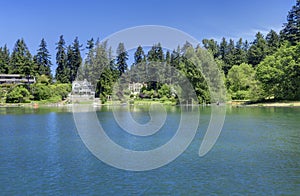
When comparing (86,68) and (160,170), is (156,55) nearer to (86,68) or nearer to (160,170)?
(86,68)

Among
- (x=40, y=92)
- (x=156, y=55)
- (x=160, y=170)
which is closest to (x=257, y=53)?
(x=156, y=55)

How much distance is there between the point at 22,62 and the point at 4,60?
54.5 feet

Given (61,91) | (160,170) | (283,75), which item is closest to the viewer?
(160,170)

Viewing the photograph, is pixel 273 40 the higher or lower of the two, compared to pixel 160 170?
higher

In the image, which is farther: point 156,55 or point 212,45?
point 212,45

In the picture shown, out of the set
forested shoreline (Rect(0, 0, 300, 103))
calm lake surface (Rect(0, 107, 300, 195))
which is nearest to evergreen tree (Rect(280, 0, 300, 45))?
forested shoreline (Rect(0, 0, 300, 103))

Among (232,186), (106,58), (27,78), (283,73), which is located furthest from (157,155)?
(27,78)

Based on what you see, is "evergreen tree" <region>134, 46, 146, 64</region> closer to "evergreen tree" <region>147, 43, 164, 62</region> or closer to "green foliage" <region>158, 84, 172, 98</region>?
"evergreen tree" <region>147, 43, 164, 62</region>

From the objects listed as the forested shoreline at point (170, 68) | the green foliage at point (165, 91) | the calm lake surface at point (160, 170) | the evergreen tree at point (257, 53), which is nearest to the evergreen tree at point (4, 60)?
the forested shoreline at point (170, 68)

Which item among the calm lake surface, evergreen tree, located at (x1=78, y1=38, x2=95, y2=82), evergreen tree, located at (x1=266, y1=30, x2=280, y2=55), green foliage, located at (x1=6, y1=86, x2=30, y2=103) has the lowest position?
the calm lake surface

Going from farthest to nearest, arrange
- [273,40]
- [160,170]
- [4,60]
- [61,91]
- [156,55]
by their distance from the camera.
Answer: [4,60], [156,55], [273,40], [61,91], [160,170]

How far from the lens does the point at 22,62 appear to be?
290 ft

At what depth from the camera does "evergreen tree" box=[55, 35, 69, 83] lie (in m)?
96.3

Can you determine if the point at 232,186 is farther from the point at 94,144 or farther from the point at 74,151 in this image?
the point at 94,144
